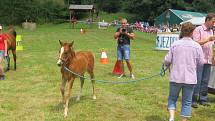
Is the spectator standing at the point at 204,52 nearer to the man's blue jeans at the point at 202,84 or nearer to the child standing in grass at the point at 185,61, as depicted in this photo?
the man's blue jeans at the point at 202,84

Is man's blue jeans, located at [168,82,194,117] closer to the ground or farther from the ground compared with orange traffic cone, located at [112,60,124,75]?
farther from the ground

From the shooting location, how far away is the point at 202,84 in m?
9.49

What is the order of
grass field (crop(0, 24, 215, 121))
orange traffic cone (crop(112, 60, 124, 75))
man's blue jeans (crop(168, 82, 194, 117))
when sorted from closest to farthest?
man's blue jeans (crop(168, 82, 194, 117)) → grass field (crop(0, 24, 215, 121)) → orange traffic cone (crop(112, 60, 124, 75))

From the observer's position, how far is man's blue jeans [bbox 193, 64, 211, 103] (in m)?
9.23

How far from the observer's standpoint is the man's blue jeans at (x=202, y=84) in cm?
923

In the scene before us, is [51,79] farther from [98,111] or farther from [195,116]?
[195,116]

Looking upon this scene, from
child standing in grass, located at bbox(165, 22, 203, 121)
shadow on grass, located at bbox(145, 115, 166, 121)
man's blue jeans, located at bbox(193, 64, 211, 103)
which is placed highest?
child standing in grass, located at bbox(165, 22, 203, 121)

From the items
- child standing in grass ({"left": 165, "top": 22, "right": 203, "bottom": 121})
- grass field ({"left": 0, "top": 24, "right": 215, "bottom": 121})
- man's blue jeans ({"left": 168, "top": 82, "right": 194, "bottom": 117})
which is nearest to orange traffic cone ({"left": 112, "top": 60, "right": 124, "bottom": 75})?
grass field ({"left": 0, "top": 24, "right": 215, "bottom": 121})

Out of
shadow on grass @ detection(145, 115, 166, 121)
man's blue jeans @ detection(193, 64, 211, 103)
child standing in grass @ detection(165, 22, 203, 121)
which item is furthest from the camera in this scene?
man's blue jeans @ detection(193, 64, 211, 103)

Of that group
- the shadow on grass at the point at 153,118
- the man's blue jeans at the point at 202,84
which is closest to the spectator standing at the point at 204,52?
the man's blue jeans at the point at 202,84

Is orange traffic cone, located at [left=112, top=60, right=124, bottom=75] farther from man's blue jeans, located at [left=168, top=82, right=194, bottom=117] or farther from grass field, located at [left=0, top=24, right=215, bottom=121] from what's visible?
man's blue jeans, located at [left=168, top=82, right=194, bottom=117]

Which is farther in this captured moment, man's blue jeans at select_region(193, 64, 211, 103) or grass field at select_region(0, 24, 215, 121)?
man's blue jeans at select_region(193, 64, 211, 103)

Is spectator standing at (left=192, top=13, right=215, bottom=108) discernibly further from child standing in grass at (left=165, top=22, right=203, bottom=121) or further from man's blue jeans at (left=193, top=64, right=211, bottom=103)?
child standing in grass at (left=165, top=22, right=203, bottom=121)

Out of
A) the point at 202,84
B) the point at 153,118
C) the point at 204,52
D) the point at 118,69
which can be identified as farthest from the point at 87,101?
the point at 118,69
